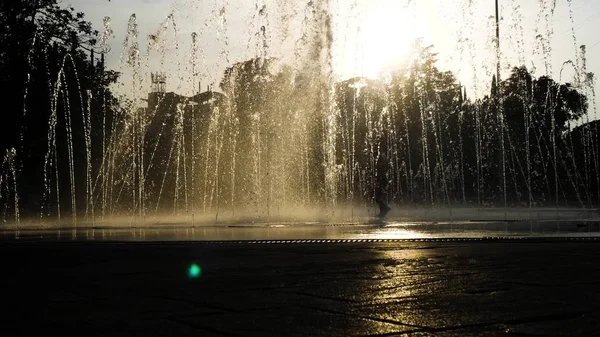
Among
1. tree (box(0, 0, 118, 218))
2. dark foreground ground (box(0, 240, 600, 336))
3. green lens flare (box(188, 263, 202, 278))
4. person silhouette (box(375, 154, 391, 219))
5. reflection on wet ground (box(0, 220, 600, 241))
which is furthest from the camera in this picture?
tree (box(0, 0, 118, 218))

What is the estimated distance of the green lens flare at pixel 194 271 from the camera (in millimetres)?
8336

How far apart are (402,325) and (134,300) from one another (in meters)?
2.43

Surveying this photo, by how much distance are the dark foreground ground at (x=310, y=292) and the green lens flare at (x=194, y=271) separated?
0.14 metres

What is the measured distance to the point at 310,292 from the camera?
6863mm

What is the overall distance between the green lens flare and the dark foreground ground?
0.45ft

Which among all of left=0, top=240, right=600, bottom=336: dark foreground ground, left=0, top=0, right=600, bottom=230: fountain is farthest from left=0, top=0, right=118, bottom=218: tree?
left=0, top=240, right=600, bottom=336: dark foreground ground

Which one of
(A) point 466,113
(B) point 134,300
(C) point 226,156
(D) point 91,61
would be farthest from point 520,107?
(B) point 134,300

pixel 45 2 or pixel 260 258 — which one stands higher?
pixel 45 2

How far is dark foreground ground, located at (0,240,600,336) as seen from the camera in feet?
17.1

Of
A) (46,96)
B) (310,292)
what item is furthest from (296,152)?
(310,292)

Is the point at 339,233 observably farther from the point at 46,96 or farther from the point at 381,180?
the point at 46,96

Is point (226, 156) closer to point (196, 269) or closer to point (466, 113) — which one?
point (466, 113)

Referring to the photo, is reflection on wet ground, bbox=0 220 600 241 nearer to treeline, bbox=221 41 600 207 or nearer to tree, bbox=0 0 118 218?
treeline, bbox=221 41 600 207

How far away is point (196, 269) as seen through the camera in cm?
895
